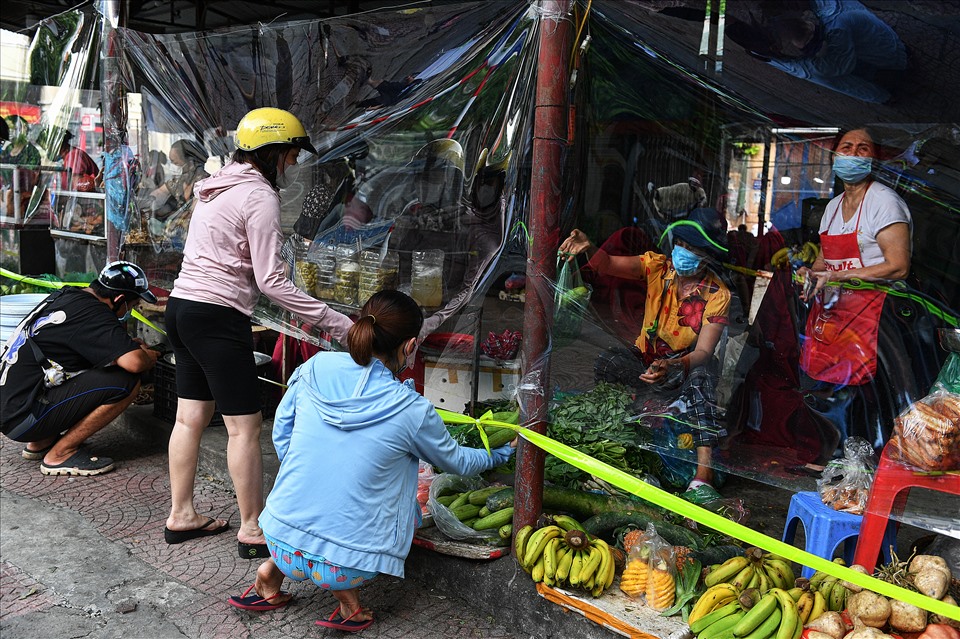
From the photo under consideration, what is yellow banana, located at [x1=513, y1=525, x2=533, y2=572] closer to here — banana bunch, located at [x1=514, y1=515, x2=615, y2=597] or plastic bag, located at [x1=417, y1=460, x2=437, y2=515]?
banana bunch, located at [x1=514, y1=515, x2=615, y2=597]

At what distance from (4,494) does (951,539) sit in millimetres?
4479

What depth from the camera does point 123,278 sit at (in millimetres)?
4586

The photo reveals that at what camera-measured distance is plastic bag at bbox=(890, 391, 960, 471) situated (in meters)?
2.56

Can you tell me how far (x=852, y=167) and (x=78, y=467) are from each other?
424cm

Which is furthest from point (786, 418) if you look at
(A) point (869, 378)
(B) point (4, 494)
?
(B) point (4, 494)

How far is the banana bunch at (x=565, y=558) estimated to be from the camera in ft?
9.61

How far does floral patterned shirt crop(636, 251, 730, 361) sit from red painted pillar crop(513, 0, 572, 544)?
0.40 m

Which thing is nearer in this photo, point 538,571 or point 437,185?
point 538,571

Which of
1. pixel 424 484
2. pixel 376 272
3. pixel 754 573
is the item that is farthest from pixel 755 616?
pixel 376 272

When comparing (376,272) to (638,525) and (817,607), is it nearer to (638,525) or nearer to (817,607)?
(638,525)

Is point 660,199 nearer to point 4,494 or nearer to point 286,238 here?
point 286,238

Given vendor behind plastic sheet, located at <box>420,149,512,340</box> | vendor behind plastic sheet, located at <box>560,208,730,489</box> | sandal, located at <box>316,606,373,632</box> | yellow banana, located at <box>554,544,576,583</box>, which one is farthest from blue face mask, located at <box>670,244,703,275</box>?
sandal, located at <box>316,606,373,632</box>

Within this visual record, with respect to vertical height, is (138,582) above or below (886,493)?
below

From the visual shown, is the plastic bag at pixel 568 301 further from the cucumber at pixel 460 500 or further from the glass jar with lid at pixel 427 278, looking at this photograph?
the cucumber at pixel 460 500
